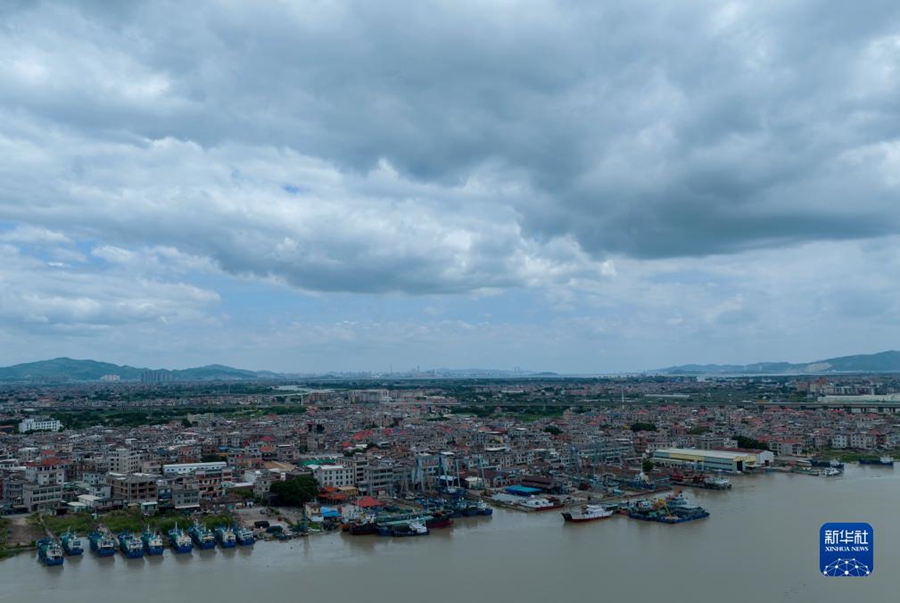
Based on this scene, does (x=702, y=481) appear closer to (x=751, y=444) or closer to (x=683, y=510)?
(x=683, y=510)

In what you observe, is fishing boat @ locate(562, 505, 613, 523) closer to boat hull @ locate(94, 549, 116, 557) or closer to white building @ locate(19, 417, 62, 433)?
boat hull @ locate(94, 549, 116, 557)

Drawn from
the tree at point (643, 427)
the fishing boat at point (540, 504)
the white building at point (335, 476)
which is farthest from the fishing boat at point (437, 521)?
the tree at point (643, 427)

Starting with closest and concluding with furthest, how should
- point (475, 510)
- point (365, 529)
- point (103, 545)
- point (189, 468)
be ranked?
point (103, 545), point (365, 529), point (475, 510), point (189, 468)

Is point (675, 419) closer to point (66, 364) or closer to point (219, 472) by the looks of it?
point (219, 472)

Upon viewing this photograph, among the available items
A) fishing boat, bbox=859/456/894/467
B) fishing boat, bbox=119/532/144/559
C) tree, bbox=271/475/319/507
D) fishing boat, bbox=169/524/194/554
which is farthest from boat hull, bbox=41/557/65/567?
fishing boat, bbox=859/456/894/467

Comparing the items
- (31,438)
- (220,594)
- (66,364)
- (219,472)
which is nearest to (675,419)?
(219,472)

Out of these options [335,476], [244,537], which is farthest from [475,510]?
[244,537]

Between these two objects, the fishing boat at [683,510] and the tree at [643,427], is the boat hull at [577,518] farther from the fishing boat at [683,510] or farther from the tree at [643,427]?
the tree at [643,427]
